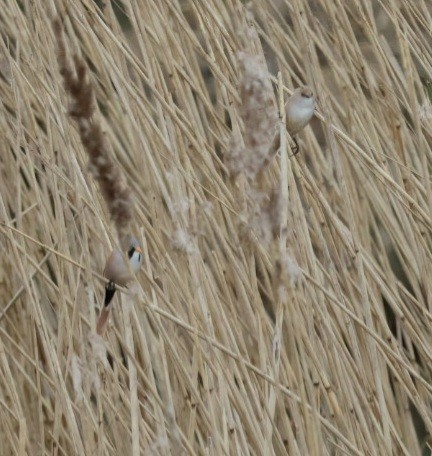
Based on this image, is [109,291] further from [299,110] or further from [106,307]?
[299,110]

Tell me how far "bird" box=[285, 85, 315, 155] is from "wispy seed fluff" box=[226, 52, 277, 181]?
269 mm

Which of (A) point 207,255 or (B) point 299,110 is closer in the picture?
(B) point 299,110

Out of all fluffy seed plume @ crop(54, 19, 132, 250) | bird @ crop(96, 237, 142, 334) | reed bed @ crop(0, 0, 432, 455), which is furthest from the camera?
reed bed @ crop(0, 0, 432, 455)

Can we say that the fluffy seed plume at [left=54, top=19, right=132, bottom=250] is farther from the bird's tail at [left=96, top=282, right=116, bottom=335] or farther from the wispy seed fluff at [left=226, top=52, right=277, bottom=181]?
the bird's tail at [left=96, top=282, right=116, bottom=335]

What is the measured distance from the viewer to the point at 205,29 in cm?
162

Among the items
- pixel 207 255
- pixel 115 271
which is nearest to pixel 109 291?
pixel 115 271

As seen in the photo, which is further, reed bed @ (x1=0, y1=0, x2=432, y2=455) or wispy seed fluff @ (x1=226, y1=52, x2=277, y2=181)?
reed bed @ (x1=0, y1=0, x2=432, y2=455)

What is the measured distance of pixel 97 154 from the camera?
84 centimetres

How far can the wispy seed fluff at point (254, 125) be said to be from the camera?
913 millimetres

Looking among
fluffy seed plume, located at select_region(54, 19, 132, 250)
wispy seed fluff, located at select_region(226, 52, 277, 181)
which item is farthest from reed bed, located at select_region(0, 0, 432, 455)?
fluffy seed plume, located at select_region(54, 19, 132, 250)

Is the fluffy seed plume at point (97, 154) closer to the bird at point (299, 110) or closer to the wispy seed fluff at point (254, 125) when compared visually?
the wispy seed fluff at point (254, 125)

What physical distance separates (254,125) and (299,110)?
0.42m

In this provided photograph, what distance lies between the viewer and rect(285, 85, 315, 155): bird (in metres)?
1.32

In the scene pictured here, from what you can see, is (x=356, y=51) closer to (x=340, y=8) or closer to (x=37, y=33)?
(x=340, y=8)
